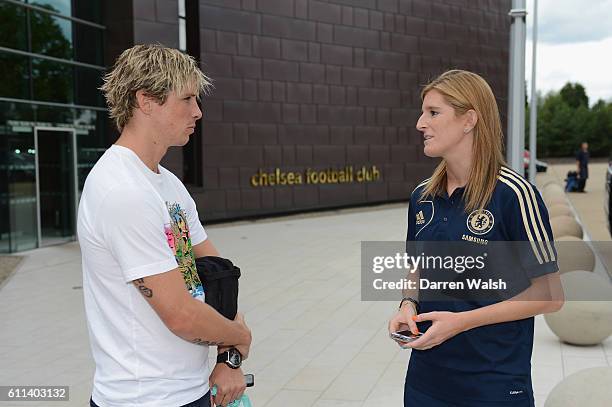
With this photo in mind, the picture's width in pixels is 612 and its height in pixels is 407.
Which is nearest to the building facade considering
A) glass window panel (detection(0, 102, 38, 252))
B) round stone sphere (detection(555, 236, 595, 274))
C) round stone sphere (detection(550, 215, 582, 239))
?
glass window panel (detection(0, 102, 38, 252))

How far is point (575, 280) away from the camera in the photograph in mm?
7480

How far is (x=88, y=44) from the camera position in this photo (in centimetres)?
1744

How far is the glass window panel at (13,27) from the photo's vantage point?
14.8m

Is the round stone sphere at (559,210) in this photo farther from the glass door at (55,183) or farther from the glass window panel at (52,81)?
the glass window panel at (52,81)

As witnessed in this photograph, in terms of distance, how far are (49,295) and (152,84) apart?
30.4ft

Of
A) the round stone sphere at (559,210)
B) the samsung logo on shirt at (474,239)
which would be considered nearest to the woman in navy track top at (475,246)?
the samsung logo on shirt at (474,239)

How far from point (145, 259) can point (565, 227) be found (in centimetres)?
1163

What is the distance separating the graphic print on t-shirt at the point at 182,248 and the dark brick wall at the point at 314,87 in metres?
16.5

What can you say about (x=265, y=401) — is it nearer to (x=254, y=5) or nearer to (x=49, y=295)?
(x=49, y=295)

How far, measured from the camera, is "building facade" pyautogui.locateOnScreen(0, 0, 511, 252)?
15.5 meters

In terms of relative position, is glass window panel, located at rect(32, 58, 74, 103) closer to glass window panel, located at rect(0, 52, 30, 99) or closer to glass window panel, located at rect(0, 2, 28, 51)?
glass window panel, located at rect(0, 52, 30, 99)

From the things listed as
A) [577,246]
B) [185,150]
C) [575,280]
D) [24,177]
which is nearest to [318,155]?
[185,150]

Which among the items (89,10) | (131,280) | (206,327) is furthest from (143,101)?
(89,10)

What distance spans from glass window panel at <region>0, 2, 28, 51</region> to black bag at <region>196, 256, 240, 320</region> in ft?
46.5
